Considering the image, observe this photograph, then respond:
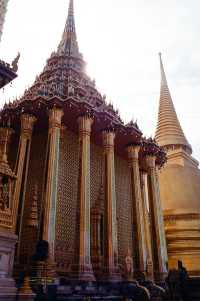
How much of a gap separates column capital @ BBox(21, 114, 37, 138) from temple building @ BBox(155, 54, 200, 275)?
1379 cm

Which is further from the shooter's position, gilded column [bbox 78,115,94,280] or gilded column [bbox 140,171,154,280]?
gilded column [bbox 140,171,154,280]

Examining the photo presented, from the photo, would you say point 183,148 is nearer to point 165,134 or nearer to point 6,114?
point 165,134

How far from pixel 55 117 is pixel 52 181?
136 inches

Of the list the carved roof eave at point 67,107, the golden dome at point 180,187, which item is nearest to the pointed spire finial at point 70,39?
the carved roof eave at point 67,107

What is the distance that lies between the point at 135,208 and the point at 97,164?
11.8ft

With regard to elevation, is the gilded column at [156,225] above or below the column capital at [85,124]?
below

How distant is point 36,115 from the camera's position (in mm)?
16719

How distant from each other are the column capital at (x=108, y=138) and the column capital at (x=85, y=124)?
1570 millimetres

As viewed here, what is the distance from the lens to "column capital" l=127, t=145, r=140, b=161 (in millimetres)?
19425

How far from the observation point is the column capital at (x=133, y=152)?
19.4 metres

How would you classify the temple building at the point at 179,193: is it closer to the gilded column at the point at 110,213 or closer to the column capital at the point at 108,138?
the gilded column at the point at 110,213

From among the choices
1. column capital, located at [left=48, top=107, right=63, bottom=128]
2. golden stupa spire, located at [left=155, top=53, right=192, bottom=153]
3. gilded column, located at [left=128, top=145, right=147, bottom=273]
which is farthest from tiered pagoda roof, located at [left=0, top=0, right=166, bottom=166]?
golden stupa spire, located at [left=155, top=53, right=192, bottom=153]

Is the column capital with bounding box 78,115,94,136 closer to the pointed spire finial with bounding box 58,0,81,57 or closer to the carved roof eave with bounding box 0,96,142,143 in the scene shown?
the carved roof eave with bounding box 0,96,142,143

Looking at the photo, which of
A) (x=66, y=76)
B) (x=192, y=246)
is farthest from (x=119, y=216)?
(x=66, y=76)
